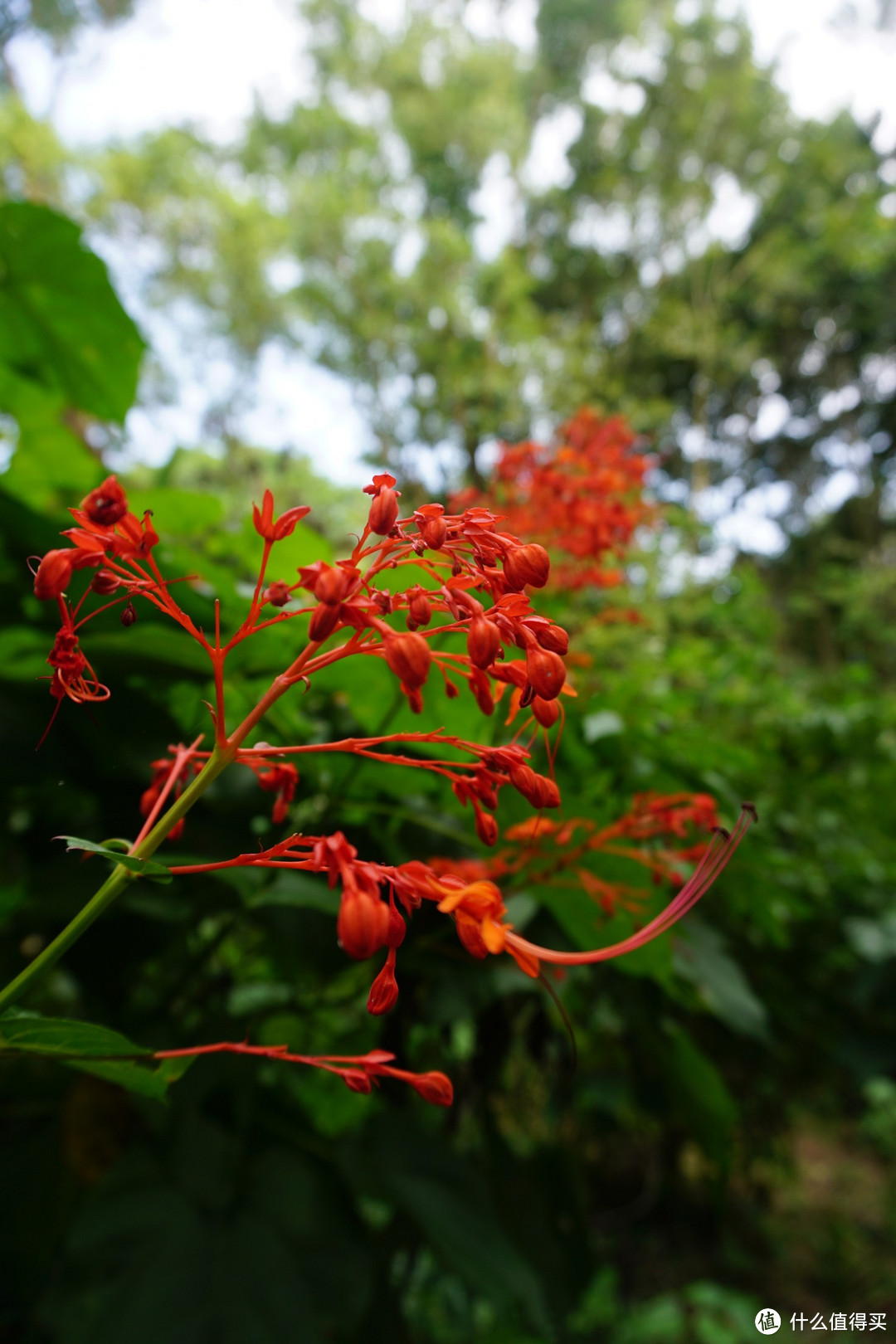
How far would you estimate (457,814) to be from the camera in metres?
0.69

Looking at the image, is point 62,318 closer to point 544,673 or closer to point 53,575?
point 53,575

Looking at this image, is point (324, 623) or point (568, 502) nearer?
point (324, 623)

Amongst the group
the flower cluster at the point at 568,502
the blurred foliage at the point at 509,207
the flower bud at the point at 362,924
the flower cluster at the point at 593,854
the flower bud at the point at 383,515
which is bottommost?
the flower bud at the point at 362,924

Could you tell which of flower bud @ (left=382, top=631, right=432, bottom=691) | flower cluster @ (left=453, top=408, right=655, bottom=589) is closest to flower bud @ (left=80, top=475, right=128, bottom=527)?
flower bud @ (left=382, top=631, right=432, bottom=691)

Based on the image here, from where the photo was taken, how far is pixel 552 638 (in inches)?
12.0

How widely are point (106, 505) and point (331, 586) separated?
9cm

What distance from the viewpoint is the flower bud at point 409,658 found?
0.27 m

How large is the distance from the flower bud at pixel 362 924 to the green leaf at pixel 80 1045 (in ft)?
0.34

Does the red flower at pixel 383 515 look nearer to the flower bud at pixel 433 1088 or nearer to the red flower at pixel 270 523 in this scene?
the red flower at pixel 270 523

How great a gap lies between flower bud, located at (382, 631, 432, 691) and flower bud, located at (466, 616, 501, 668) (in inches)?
0.7

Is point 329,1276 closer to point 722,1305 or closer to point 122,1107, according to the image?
point 122,1107

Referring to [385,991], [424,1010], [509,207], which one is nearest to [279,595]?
[385,991]

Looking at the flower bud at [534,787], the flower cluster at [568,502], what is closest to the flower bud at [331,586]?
the flower bud at [534,787]

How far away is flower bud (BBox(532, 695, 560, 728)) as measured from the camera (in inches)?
12.0
